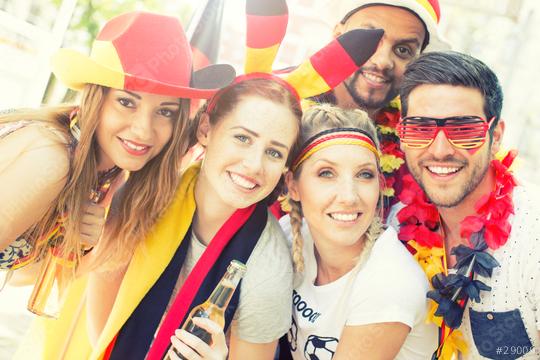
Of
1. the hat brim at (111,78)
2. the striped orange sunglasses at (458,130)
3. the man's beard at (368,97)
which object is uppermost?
the man's beard at (368,97)

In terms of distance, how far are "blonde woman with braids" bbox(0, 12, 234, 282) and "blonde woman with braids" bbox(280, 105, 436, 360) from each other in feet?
1.79

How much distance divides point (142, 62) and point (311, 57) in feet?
2.24

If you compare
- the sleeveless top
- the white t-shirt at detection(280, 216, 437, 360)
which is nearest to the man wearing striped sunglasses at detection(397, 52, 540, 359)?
the white t-shirt at detection(280, 216, 437, 360)

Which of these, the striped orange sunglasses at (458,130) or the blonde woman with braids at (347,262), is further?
the striped orange sunglasses at (458,130)

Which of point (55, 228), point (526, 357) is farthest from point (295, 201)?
point (526, 357)

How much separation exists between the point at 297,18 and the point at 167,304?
1708 cm

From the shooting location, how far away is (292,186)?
2338 millimetres

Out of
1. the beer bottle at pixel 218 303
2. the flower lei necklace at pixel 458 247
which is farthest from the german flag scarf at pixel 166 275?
the flower lei necklace at pixel 458 247

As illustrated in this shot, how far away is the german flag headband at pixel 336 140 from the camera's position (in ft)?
7.20

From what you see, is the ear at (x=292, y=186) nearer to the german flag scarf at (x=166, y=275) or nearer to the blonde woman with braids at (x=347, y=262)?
the blonde woman with braids at (x=347, y=262)

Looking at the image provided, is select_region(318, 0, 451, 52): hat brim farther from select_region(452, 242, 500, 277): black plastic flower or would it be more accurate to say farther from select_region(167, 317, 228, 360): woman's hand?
select_region(167, 317, 228, 360): woman's hand

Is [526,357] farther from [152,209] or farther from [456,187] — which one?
[152,209]

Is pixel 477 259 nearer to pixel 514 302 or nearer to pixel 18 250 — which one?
pixel 514 302

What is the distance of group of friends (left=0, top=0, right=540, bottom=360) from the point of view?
2.01 metres
